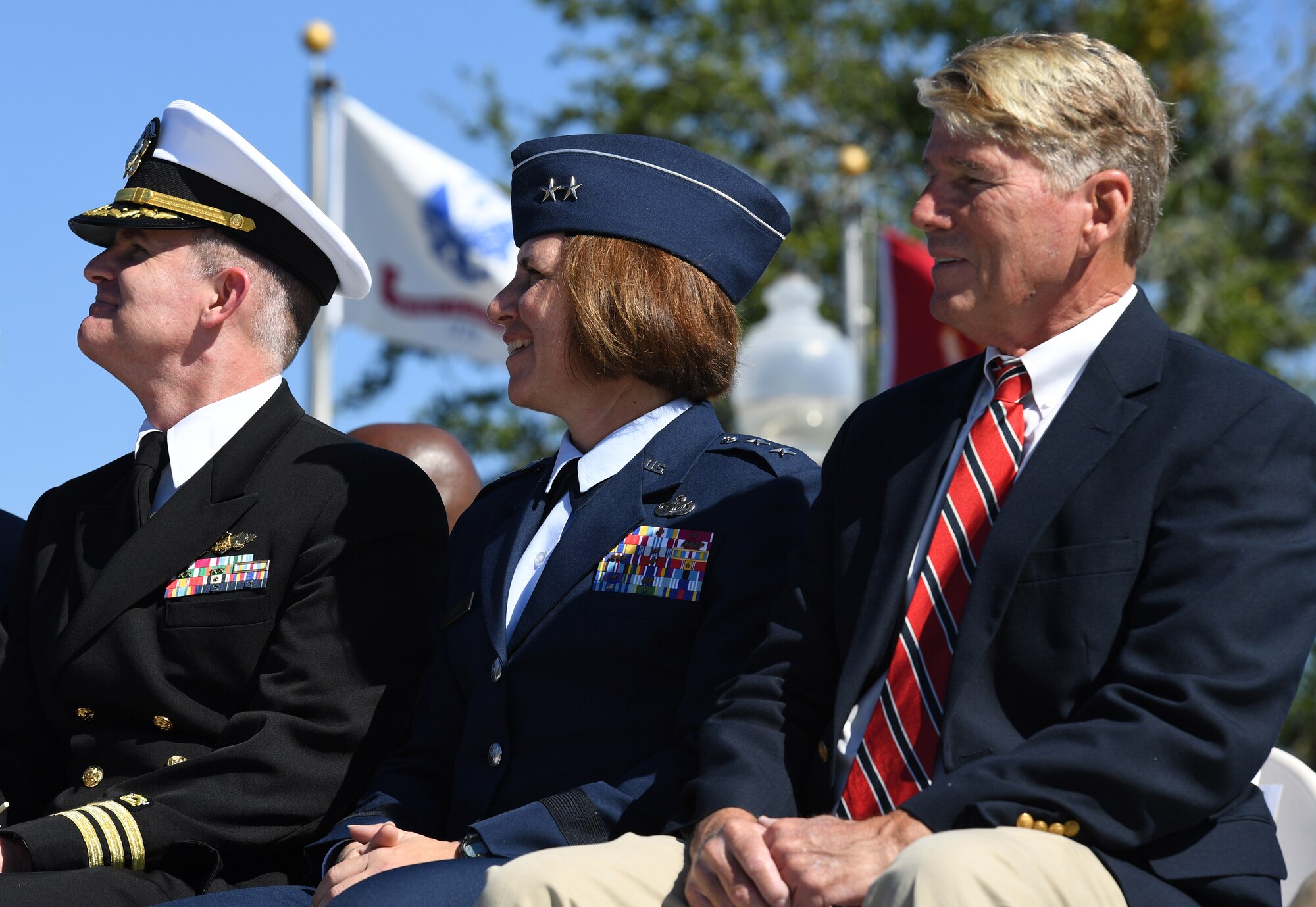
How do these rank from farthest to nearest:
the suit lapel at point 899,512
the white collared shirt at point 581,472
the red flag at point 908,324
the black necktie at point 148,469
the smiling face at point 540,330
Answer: the red flag at point 908,324 → the black necktie at point 148,469 → the smiling face at point 540,330 → the white collared shirt at point 581,472 → the suit lapel at point 899,512

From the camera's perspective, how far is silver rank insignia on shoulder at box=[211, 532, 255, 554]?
3598mm

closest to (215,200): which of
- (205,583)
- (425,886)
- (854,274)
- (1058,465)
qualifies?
(205,583)

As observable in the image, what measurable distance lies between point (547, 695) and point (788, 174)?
16.0 m

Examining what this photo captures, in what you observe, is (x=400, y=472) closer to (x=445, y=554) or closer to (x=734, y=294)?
(x=445, y=554)

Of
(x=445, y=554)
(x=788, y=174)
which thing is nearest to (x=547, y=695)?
(x=445, y=554)

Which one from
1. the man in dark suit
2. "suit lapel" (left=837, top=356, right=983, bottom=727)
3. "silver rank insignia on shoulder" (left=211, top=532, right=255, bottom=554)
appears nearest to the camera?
the man in dark suit

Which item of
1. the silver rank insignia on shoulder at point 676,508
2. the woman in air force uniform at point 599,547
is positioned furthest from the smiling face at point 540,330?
the silver rank insignia on shoulder at point 676,508

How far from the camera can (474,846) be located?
2.95m

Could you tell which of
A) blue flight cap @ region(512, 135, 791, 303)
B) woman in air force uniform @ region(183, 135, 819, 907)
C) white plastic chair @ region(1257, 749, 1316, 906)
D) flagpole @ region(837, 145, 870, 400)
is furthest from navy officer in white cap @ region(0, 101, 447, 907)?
flagpole @ region(837, 145, 870, 400)

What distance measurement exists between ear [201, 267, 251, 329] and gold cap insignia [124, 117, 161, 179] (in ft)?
1.16

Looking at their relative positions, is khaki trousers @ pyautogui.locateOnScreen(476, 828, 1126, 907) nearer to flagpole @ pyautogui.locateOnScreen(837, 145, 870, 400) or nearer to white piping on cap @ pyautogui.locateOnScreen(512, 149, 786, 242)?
white piping on cap @ pyautogui.locateOnScreen(512, 149, 786, 242)

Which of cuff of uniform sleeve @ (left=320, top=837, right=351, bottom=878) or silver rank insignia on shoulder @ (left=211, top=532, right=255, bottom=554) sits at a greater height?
silver rank insignia on shoulder @ (left=211, top=532, right=255, bottom=554)

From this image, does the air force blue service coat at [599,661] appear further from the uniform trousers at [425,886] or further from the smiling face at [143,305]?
the smiling face at [143,305]

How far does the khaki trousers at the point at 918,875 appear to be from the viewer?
224 cm
